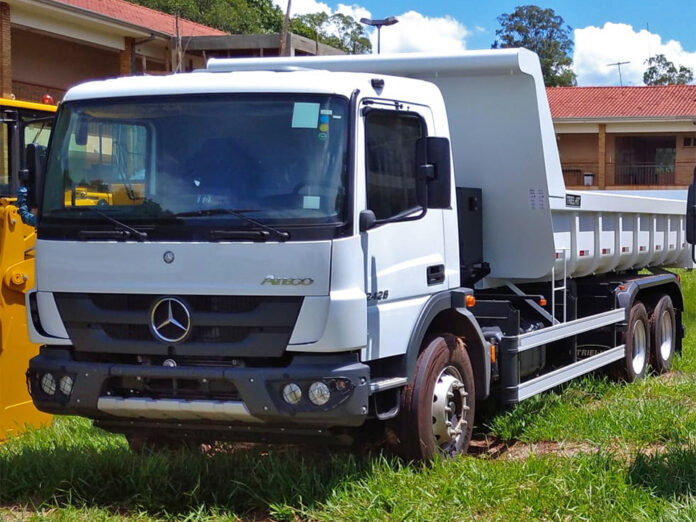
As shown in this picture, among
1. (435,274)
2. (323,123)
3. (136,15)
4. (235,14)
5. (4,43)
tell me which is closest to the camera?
(323,123)

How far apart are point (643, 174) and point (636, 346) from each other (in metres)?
36.0

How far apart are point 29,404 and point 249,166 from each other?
3712mm

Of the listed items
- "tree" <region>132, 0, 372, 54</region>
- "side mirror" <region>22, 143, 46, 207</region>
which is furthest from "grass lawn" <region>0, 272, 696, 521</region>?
"tree" <region>132, 0, 372, 54</region>

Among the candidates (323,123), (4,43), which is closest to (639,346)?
(323,123)

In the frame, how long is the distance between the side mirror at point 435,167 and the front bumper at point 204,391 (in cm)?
126

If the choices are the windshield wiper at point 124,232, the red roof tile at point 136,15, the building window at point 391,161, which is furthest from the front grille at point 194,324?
the red roof tile at point 136,15

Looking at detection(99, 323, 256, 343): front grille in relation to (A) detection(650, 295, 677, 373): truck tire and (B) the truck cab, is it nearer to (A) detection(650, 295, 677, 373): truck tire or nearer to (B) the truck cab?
(B) the truck cab

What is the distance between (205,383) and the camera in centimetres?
610

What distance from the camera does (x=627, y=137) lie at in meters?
47.0

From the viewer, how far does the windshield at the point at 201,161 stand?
6.01m

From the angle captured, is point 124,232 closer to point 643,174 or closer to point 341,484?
point 341,484

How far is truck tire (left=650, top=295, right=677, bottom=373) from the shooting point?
1154 cm

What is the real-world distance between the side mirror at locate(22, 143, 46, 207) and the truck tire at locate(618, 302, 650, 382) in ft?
21.0

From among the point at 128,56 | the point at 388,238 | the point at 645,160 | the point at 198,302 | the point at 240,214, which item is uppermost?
the point at 128,56
